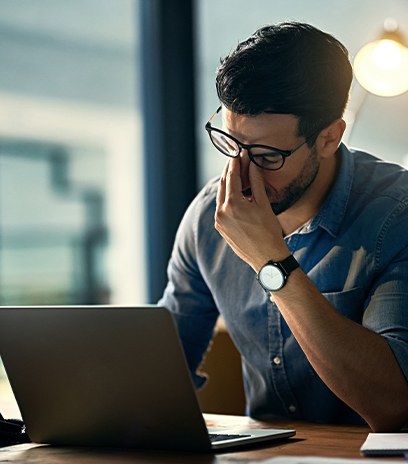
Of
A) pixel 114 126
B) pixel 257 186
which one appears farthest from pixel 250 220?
pixel 114 126

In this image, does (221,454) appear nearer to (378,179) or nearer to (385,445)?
(385,445)

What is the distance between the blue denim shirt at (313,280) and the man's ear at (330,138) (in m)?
0.05

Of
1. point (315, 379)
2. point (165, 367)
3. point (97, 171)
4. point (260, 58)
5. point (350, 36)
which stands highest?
point (350, 36)

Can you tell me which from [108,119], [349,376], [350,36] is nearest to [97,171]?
[108,119]

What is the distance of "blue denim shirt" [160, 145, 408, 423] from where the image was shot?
1.86 m

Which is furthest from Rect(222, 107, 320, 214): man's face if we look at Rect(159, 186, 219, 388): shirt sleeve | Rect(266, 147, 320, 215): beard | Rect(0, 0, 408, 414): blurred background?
Rect(0, 0, 408, 414): blurred background

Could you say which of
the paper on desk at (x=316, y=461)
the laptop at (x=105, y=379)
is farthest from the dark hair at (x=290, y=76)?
the paper on desk at (x=316, y=461)

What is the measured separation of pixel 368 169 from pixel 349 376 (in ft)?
1.80

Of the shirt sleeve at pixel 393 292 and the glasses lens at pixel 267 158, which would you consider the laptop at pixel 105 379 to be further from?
the glasses lens at pixel 267 158

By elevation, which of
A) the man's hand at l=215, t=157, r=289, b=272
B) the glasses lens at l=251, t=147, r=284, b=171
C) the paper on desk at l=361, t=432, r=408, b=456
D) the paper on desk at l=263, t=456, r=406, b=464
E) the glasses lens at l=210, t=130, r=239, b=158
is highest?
the glasses lens at l=210, t=130, r=239, b=158

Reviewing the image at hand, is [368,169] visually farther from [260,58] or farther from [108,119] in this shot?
[108,119]

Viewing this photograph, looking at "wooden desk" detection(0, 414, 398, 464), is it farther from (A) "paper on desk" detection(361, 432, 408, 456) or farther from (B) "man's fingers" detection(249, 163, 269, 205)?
(B) "man's fingers" detection(249, 163, 269, 205)

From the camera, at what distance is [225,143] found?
1.94 m

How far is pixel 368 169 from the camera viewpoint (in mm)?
2061
